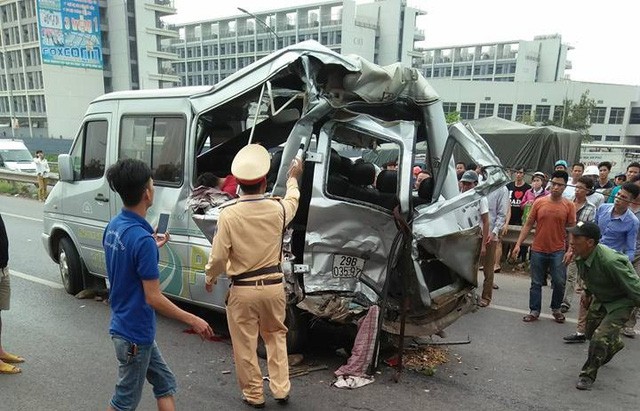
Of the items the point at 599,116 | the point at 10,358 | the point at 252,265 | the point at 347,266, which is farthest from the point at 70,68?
the point at 599,116

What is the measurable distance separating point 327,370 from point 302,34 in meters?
88.9

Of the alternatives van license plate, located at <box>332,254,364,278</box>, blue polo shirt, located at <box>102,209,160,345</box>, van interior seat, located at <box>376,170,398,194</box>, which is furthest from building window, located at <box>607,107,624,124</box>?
blue polo shirt, located at <box>102,209,160,345</box>

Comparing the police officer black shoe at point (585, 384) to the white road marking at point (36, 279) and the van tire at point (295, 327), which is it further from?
the white road marking at point (36, 279)

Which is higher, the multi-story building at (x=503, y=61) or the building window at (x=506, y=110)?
the multi-story building at (x=503, y=61)

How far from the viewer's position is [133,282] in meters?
2.50

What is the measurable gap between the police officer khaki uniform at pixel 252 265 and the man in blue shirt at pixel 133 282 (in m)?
0.64

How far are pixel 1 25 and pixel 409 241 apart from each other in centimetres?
6770

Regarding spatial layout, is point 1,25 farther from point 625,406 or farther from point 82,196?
point 625,406

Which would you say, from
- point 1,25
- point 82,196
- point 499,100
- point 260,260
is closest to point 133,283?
point 260,260

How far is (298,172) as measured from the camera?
3680 millimetres

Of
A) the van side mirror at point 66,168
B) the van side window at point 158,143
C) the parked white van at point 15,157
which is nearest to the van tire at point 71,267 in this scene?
the van side mirror at point 66,168

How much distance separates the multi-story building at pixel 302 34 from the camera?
261ft

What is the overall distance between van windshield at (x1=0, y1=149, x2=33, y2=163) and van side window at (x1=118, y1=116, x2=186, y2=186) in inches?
686

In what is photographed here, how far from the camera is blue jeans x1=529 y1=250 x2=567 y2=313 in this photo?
530 cm
